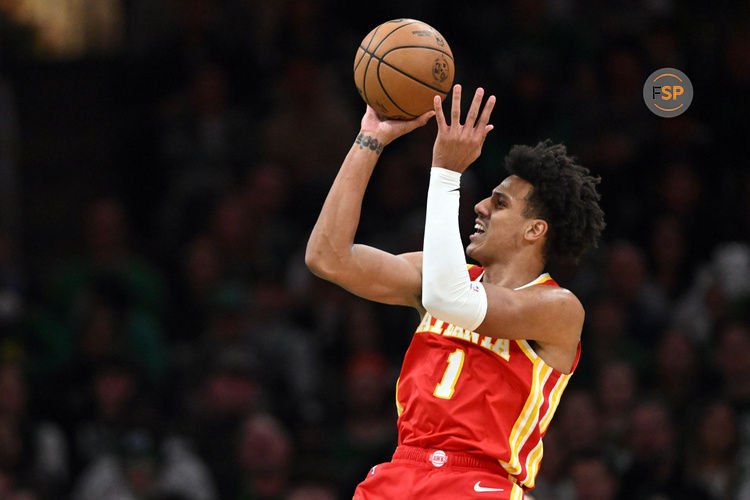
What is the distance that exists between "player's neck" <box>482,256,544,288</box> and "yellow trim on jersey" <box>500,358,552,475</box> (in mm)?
366

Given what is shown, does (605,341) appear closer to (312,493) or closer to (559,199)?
(312,493)

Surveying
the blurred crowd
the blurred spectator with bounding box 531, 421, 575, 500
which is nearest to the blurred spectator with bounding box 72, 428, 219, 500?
the blurred crowd

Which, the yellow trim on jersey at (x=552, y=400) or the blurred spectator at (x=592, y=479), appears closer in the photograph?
the yellow trim on jersey at (x=552, y=400)

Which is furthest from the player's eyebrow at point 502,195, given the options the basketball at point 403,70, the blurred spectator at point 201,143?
the blurred spectator at point 201,143

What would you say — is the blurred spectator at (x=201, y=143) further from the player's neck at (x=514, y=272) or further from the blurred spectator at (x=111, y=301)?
the player's neck at (x=514, y=272)

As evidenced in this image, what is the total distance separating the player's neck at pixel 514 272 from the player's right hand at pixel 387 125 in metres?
0.65

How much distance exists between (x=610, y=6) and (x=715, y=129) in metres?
2.13

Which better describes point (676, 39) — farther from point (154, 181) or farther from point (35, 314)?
point (35, 314)

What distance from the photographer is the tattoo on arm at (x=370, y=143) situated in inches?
174

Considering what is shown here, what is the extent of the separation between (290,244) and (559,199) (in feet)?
15.9

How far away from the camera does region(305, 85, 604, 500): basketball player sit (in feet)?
13.8

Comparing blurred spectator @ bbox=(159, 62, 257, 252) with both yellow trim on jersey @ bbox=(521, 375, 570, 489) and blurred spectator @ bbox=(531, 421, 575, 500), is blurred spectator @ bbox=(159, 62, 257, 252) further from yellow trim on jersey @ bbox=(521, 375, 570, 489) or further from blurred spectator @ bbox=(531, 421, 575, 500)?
yellow trim on jersey @ bbox=(521, 375, 570, 489)

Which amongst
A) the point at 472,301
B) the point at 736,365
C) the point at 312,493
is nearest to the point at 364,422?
the point at 312,493

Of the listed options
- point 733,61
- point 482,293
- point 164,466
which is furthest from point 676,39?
point 482,293
